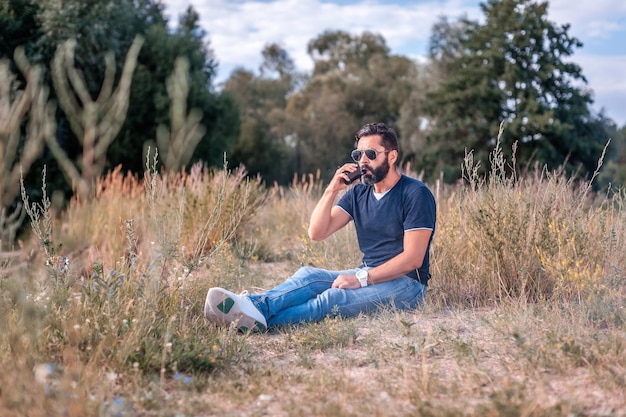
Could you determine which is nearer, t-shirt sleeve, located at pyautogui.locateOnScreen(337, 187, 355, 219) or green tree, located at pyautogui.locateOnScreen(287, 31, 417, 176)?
t-shirt sleeve, located at pyautogui.locateOnScreen(337, 187, 355, 219)

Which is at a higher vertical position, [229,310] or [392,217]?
[392,217]

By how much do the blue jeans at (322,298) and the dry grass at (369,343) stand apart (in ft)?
0.30

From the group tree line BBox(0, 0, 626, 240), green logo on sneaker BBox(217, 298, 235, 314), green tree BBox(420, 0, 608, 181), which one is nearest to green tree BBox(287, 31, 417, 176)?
tree line BBox(0, 0, 626, 240)

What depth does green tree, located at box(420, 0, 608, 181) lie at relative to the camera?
23.8 m

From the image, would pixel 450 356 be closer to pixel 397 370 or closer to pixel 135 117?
pixel 397 370

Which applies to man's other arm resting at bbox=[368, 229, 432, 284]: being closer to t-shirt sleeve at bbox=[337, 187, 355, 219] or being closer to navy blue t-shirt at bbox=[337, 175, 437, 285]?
navy blue t-shirt at bbox=[337, 175, 437, 285]

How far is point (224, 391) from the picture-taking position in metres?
3.04

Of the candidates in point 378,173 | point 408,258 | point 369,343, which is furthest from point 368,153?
point 369,343

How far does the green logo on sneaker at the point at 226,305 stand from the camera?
12.8 ft

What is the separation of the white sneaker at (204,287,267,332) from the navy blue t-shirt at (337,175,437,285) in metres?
0.93

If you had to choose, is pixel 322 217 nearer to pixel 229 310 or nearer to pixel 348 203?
pixel 348 203

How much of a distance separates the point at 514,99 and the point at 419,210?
72.5ft

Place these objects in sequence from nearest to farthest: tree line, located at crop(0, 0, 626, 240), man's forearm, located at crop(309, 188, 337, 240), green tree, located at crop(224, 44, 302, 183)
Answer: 1. man's forearm, located at crop(309, 188, 337, 240)
2. tree line, located at crop(0, 0, 626, 240)
3. green tree, located at crop(224, 44, 302, 183)

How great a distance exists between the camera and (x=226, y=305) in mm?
3908
